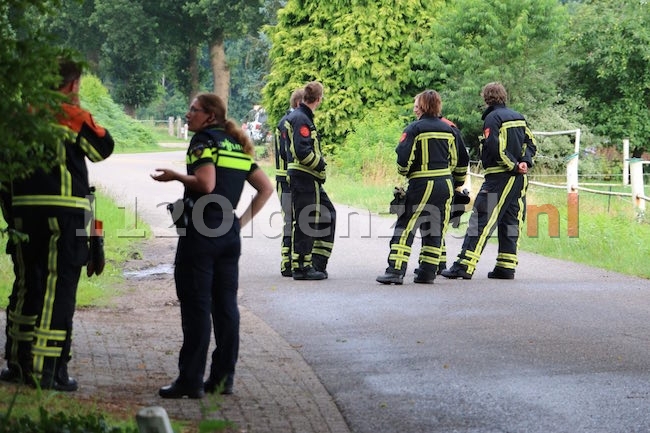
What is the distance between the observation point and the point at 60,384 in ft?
24.0

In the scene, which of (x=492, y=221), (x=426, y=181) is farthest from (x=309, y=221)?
(x=492, y=221)

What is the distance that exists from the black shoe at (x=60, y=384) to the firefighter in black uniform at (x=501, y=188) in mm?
6947

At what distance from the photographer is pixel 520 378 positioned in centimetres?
815

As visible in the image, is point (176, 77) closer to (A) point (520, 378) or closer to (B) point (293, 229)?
(B) point (293, 229)

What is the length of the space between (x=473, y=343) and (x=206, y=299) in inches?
111

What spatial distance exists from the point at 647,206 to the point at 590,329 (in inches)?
443

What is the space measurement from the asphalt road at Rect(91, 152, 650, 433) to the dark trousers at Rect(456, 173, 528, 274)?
0.30 m

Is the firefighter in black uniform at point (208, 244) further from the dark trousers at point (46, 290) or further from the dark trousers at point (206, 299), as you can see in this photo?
the dark trousers at point (46, 290)

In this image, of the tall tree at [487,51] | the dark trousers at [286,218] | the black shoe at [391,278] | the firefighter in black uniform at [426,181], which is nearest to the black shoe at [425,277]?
the firefighter in black uniform at [426,181]

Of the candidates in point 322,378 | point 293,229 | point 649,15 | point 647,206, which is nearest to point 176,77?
point 649,15

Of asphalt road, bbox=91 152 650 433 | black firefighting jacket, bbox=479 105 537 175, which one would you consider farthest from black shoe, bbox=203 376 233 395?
black firefighting jacket, bbox=479 105 537 175

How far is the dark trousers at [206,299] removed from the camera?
7.34 meters

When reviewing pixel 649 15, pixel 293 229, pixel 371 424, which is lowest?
pixel 371 424

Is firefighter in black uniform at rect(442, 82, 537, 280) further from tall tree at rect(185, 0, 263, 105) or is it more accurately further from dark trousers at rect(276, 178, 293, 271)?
tall tree at rect(185, 0, 263, 105)
